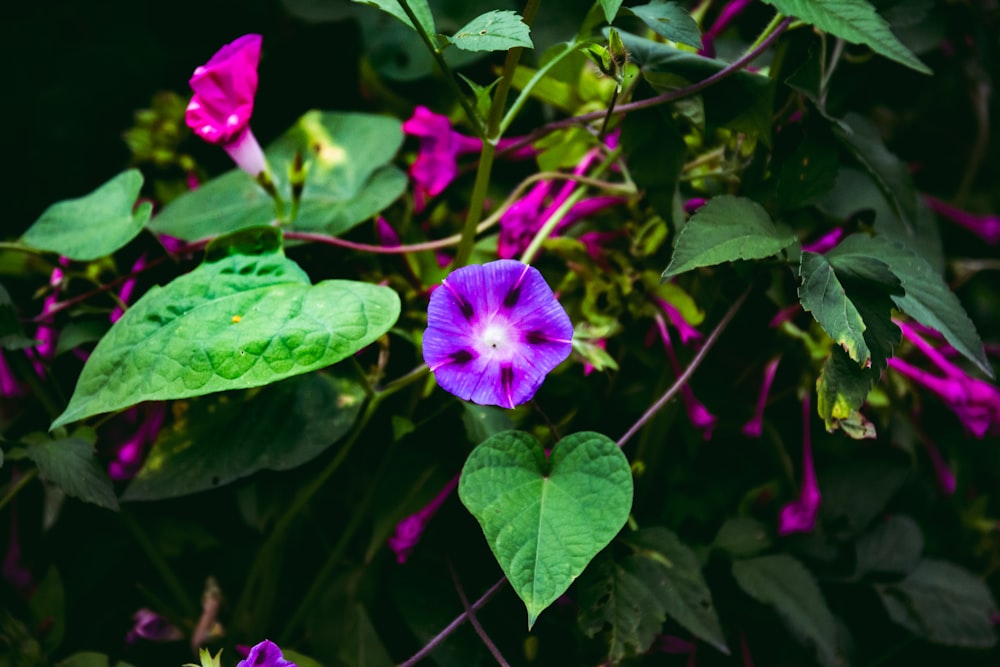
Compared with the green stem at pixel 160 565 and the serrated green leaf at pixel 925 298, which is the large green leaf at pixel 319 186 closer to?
the green stem at pixel 160 565

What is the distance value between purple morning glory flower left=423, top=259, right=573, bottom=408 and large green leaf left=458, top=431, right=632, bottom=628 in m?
0.04

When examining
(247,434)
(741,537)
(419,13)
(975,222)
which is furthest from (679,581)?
(975,222)

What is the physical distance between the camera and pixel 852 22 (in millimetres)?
505

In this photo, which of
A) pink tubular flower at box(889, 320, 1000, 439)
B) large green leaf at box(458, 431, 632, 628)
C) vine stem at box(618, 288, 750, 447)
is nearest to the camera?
large green leaf at box(458, 431, 632, 628)

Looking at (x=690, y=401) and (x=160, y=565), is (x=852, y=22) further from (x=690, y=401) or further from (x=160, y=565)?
(x=160, y=565)

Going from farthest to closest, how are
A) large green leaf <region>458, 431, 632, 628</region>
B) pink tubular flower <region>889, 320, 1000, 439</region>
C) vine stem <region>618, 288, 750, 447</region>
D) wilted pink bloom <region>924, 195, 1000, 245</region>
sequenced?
wilted pink bloom <region>924, 195, 1000, 245</region> < pink tubular flower <region>889, 320, 1000, 439</region> < vine stem <region>618, 288, 750, 447</region> < large green leaf <region>458, 431, 632, 628</region>

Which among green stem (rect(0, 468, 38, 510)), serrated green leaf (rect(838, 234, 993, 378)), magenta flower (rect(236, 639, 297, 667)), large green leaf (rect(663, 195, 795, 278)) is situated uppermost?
large green leaf (rect(663, 195, 795, 278))

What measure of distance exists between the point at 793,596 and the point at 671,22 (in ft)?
1.49

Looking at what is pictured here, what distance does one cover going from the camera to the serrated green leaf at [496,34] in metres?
0.47

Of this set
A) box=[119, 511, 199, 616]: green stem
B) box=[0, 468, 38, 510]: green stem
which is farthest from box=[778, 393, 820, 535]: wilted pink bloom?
box=[0, 468, 38, 510]: green stem

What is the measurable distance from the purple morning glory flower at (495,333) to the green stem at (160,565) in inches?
12.6

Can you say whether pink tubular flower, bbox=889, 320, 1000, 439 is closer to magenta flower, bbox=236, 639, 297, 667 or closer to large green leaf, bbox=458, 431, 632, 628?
large green leaf, bbox=458, 431, 632, 628

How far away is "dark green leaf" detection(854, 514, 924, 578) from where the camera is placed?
75 centimetres

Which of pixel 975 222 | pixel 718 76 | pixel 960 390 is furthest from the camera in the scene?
pixel 975 222
